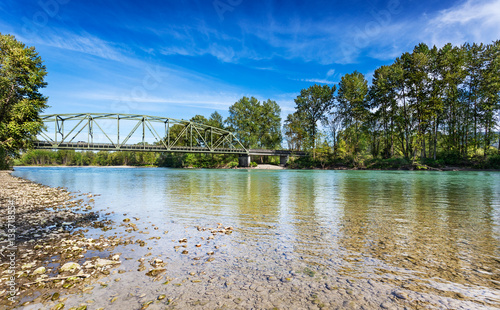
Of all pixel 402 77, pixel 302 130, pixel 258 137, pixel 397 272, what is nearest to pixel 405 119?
pixel 402 77

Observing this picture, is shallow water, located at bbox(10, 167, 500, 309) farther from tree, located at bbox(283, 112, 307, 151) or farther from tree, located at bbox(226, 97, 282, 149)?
tree, located at bbox(226, 97, 282, 149)

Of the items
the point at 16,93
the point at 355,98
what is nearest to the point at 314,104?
the point at 355,98

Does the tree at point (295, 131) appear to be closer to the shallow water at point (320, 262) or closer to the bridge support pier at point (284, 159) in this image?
the bridge support pier at point (284, 159)

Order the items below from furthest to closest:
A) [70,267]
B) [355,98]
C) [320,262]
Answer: [355,98] < [320,262] < [70,267]

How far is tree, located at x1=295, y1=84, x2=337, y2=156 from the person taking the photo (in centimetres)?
7512

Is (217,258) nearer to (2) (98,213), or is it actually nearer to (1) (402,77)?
(2) (98,213)

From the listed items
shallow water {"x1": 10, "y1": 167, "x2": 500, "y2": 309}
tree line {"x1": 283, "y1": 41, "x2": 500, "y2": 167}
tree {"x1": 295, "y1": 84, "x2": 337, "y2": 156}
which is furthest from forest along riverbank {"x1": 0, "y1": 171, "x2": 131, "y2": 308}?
tree {"x1": 295, "y1": 84, "x2": 337, "y2": 156}

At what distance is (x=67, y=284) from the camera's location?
4.08 meters

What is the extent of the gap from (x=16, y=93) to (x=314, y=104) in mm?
69973

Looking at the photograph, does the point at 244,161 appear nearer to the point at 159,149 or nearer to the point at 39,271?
the point at 159,149

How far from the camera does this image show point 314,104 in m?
77.4

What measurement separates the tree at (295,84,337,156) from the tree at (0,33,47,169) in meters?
65.1

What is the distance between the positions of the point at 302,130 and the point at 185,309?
79047 millimetres

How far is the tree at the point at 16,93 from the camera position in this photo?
84.2 feet
